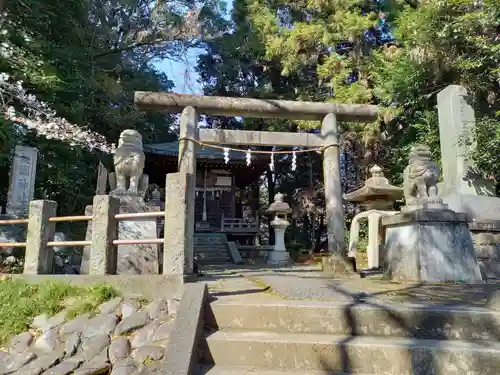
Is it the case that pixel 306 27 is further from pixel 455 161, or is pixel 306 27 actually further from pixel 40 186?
pixel 40 186

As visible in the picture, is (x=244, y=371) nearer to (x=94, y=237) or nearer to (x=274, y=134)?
(x=94, y=237)

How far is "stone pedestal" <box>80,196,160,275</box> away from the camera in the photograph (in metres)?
4.75

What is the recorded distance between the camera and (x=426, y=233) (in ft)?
14.7

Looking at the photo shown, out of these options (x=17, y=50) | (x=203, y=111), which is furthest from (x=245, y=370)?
(x=17, y=50)

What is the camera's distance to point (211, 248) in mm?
14094

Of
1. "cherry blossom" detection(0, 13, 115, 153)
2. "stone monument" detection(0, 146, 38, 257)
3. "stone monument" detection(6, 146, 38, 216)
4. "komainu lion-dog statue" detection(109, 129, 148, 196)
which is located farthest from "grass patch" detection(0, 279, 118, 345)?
"stone monument" detection(6, 146, 38, 216)

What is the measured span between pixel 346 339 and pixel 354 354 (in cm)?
16

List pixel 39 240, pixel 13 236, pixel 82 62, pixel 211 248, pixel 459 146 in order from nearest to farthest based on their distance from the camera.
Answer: pixel 39 240 < pixel 13 236 < pixel 459 146 < pixel 82 62 < pixel 211 248

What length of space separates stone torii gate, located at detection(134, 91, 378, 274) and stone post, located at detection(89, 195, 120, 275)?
1.98m

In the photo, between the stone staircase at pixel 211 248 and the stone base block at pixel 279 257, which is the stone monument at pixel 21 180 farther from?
the stone base block at pixel 279 257

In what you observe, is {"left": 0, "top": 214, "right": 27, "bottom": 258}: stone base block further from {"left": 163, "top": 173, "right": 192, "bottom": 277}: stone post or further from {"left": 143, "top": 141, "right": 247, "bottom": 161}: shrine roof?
{"left": 143, "top": 141, "right": 247, "bottom": 161}: shrine roof

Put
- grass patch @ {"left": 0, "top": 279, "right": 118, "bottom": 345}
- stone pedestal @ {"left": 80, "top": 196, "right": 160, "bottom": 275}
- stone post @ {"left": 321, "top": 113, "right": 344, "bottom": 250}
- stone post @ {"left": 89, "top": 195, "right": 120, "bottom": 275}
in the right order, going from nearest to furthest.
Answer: grass patch @ {"left": 0, "top": 279, "right": 118, "bottom": 345}, stone post @ {"left": 89, "top": 195, "right": 120, "bottom": 275}, stone pedestal @ {"left": 80, "top": 196, "right": 160, "bottom": 275}, stone post @ {"left": 321, "top": 113, "right": 344, "bottom": 250}

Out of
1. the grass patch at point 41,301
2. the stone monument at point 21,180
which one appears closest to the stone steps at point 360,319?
the grass patch at point 41,301

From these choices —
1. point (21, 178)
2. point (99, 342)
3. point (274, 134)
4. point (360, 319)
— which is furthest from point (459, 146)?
point (21, 178)
